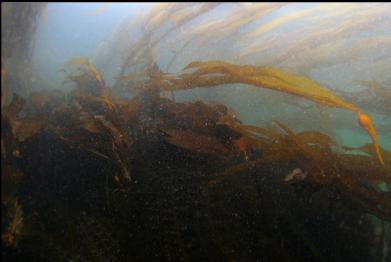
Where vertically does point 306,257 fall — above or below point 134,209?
below

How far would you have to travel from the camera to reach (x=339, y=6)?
6.14 m

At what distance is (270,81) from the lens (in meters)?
2.39

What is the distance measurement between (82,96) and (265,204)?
79.1 inches

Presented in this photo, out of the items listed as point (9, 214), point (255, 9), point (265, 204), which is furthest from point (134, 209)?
point (255, 9)

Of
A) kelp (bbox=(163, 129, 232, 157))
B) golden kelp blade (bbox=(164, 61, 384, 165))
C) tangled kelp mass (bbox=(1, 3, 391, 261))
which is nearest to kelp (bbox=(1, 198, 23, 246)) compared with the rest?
tangled kelp mass (bbox=(1, 3, 391, 261))

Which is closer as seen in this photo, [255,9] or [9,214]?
[9,214]

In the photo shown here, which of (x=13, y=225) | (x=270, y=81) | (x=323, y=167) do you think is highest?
(x=270, y=81)

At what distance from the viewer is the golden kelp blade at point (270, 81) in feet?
6.84

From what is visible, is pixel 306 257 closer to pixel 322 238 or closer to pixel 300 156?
pixel 322 238

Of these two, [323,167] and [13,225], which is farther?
[323,167]

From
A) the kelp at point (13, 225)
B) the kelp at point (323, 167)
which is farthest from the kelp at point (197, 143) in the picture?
the kelp at point (13, 225)

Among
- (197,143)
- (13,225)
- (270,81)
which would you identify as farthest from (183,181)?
(13,225)

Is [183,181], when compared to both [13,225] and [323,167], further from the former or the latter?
[13,225]

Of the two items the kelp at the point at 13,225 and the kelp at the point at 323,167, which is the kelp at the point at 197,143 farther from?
the kelp at the point at 13,225
